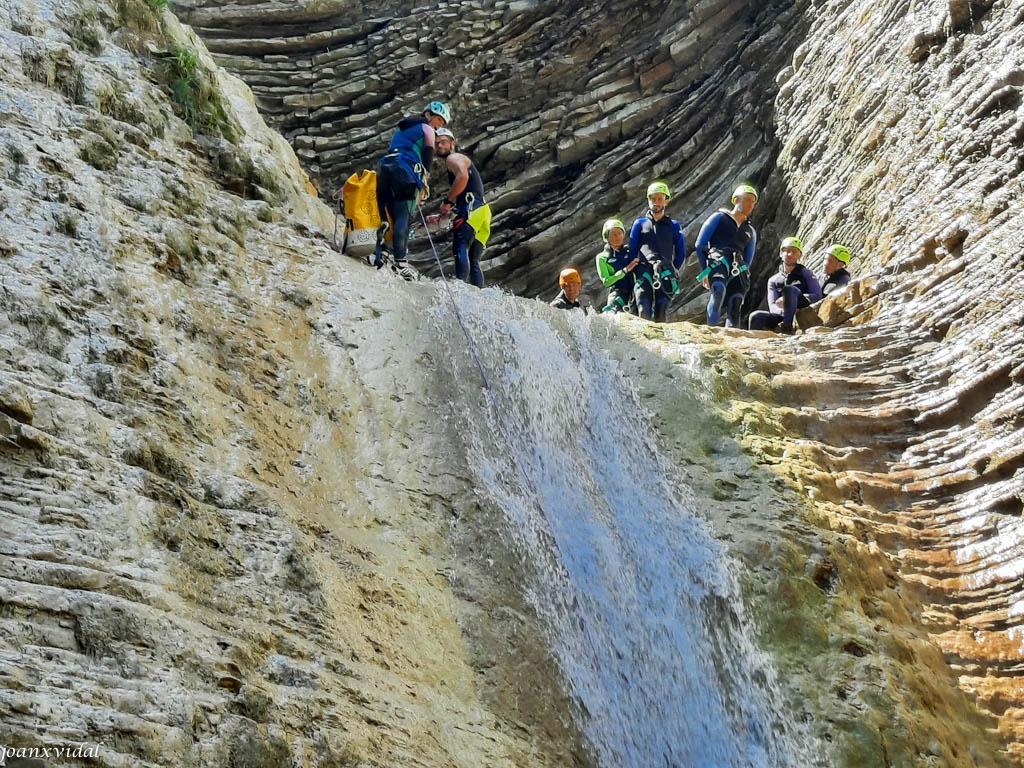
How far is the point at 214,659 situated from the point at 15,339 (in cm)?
203

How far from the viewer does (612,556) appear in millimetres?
7016

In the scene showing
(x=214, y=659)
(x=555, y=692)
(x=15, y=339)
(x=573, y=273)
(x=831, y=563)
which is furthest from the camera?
(x=573, y=273)

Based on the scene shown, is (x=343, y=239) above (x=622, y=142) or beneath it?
beneath

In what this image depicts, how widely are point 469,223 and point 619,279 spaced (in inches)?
83.6

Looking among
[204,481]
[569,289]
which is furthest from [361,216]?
[204,481]

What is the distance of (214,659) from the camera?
13.6 feet

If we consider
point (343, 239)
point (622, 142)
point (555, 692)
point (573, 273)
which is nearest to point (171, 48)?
point (343, 239)

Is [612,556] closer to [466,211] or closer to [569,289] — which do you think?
[466,211]

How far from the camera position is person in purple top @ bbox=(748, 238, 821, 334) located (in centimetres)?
1105

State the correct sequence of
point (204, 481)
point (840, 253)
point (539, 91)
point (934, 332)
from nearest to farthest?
→ point (204, 481), point (934, 332), point (840, 253), point (539, 91)

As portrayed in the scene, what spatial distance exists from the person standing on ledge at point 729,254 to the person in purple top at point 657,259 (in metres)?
0.34

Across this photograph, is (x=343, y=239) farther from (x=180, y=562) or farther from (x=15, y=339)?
(x=180, y=562)

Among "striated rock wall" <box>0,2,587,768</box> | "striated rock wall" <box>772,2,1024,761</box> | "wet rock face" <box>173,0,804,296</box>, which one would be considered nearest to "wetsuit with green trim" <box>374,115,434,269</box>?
"striated rock wall" <box>0,2,587,768</box>

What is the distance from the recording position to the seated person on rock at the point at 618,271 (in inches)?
473
